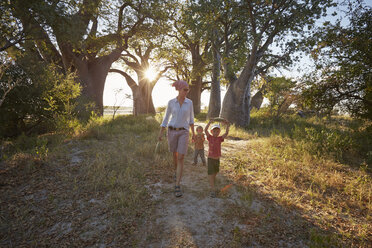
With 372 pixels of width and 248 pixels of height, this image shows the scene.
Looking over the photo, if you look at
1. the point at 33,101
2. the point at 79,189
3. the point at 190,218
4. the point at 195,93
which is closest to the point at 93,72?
the point at 33,101

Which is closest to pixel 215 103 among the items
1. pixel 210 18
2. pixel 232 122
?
pixel 232 122

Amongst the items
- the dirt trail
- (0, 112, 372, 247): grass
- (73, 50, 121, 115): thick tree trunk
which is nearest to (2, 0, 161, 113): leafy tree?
(73, 50, 121, 115): thick tree trunk

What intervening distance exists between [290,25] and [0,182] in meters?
10.4

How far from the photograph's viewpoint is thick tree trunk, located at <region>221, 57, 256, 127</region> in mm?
10078

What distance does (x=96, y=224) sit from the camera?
2.73 m

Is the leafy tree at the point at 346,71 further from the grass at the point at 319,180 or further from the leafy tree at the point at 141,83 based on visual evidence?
the leafy tree at the point at 141,83

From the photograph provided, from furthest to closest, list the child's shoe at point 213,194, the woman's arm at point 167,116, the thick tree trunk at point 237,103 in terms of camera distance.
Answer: the thick tree trunk at point 237,103 < the woman's arm at point 167,116 < the child's shoe at point 213,194

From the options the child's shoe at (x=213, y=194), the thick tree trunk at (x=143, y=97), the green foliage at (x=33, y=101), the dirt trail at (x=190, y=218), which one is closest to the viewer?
the dirt trail at (x=190, y=218)

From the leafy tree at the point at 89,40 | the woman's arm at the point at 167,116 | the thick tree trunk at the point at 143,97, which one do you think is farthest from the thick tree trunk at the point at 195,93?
the woman's arm at the point at 167,116

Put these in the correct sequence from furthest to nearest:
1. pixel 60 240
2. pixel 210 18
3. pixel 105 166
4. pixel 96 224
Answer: pixel 210 18, pixel 105 166, pixel 96 224, pixel 60 240

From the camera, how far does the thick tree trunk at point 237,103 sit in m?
10.1

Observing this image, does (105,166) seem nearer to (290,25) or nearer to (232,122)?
(232,122)

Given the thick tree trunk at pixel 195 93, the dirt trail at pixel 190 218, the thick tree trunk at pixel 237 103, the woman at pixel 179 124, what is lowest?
the dirt trail at pixel 190 218

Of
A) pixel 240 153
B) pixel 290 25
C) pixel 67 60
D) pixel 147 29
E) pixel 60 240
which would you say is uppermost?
pixel 147 29
